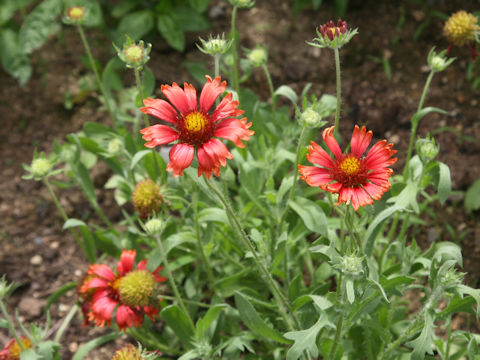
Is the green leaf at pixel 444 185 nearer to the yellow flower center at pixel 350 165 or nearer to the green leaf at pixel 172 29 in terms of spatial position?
the yellow flower center at pixel 350 165

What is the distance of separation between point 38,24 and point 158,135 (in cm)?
209

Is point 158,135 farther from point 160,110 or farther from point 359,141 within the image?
point 359,141

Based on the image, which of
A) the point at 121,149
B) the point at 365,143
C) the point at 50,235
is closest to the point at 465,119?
the point at 365,143

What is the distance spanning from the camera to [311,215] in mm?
1957

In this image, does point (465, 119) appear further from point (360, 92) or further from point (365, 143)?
point (365, 143)

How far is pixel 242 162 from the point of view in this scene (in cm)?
224

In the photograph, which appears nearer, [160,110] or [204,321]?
[160,110]

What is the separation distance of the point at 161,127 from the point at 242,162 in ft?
2.48

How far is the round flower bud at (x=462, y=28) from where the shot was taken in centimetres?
216

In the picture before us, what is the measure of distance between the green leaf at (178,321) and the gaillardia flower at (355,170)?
738 millimetres

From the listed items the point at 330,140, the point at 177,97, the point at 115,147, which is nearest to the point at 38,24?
the point at 115,147

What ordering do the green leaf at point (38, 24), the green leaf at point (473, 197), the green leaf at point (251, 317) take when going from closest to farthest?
the green leaf at point (251, 317)
the green leaf at point (473, 197)
the green leaf at point (38, 24)

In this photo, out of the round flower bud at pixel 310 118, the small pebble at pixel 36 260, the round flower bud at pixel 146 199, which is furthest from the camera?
the small pebble at pixel 36 260

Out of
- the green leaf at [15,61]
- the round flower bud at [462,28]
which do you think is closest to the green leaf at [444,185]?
the round flower bud at [462,28]
